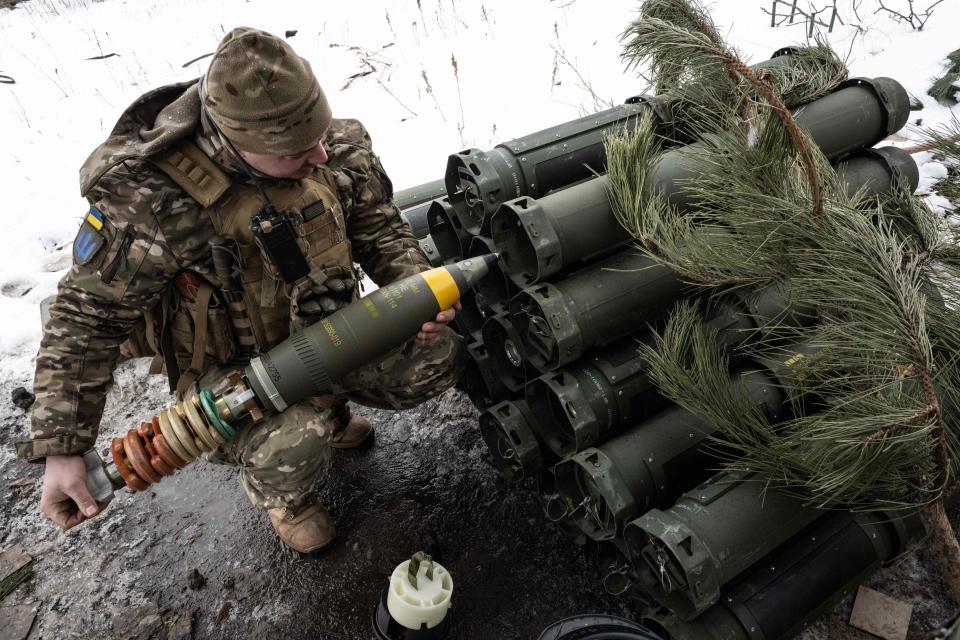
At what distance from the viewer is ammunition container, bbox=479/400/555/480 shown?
2459mm

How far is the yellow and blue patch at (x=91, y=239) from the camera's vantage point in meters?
2.07

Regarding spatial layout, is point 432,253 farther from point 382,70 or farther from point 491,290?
point 382,70

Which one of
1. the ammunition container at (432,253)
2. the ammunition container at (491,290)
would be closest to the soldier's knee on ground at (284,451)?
the ammunition container at (491,290)

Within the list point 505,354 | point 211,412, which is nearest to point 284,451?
point 211,412

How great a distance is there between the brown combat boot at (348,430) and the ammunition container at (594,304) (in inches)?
43.2

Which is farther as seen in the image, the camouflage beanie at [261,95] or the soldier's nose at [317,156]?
the soldier's nose at [317,156]

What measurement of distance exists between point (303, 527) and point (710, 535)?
1566 mm

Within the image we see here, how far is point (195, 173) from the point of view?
6.95 feet

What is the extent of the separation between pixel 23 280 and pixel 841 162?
15.9ft

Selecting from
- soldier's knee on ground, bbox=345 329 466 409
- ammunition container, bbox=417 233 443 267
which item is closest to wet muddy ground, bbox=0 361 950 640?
soldier's knee on ground, bbox=345 329 466 409

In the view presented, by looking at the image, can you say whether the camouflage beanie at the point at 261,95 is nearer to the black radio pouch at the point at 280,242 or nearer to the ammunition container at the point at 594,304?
the black radio pouch at the point at 280,242

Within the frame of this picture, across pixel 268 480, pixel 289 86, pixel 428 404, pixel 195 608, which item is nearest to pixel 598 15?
pixel 428 404

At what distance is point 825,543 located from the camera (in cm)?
204

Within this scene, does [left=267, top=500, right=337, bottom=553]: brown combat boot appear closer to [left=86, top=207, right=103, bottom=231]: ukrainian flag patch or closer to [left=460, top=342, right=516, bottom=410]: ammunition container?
[left=460, top=342, right=516, bottom=410]: ammunition container
